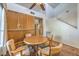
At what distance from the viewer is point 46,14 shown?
168 centimetres

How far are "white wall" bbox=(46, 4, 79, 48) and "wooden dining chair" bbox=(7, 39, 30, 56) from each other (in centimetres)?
43

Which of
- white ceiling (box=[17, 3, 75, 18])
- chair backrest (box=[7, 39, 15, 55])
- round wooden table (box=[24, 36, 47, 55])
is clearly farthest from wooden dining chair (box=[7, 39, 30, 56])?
white ceiling (box=[17, 3, 75, 18])

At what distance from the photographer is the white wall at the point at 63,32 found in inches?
64.9

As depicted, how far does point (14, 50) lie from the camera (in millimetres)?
1644

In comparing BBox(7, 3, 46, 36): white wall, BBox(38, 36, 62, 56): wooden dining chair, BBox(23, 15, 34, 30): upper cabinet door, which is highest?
BBox(7, 3, 46, 36): white wall

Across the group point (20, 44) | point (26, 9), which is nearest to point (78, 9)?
point (26, 9)

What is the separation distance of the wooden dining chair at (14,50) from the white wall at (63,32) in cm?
43

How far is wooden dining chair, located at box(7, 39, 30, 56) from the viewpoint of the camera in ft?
5.37

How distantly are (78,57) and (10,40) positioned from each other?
0.94 meters

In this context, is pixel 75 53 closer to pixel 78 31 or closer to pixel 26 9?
pixel 78 31

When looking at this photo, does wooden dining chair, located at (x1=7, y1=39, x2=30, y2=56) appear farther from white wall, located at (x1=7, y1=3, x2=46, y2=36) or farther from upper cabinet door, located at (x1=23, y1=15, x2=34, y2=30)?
white wall, located at (x1=7, y1=3, x2=46, y2=36)

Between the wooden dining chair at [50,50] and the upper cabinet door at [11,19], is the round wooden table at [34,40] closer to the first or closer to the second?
the wooden dining chair at [50,50]

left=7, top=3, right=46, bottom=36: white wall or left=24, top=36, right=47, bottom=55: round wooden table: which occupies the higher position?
left=7, top=3, right=46, bottom=36: white wall

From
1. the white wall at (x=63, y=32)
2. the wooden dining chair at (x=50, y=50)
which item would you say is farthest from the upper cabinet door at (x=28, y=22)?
the wooden dining chair at (x=50, y=50)
